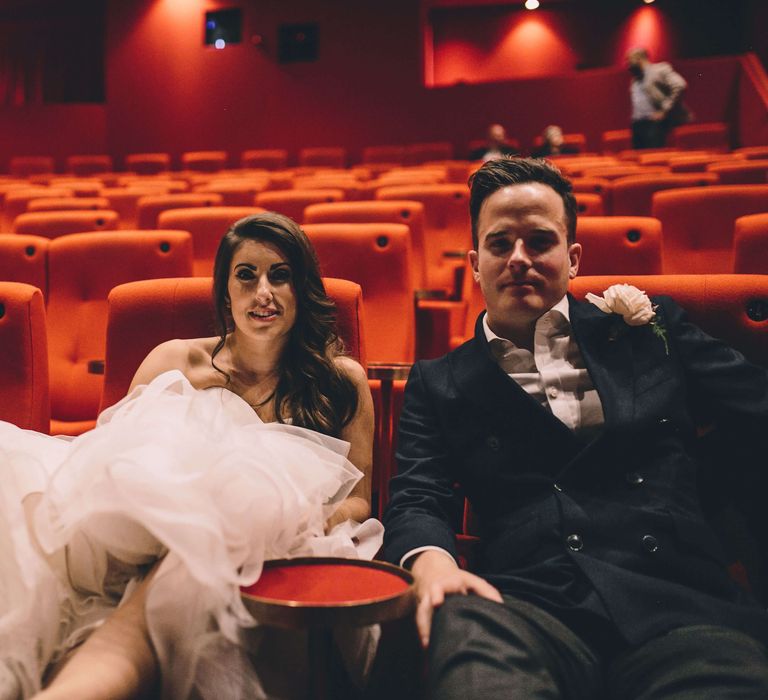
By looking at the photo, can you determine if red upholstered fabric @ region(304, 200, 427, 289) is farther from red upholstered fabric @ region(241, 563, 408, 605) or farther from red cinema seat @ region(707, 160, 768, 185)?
red upholstered fabric @ region(241, 563, 408, 605)

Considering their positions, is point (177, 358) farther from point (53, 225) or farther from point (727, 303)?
point (53, 225)

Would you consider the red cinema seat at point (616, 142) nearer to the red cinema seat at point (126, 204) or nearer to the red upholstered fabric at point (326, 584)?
the red cinema seat at point (126, 204)

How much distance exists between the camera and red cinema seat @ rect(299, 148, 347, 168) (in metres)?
6.83

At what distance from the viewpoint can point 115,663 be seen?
704 millimetres

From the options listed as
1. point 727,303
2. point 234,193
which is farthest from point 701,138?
point 727,303

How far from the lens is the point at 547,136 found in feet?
18.3

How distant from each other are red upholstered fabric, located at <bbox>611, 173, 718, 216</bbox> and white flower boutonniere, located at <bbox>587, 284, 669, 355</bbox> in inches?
63.2

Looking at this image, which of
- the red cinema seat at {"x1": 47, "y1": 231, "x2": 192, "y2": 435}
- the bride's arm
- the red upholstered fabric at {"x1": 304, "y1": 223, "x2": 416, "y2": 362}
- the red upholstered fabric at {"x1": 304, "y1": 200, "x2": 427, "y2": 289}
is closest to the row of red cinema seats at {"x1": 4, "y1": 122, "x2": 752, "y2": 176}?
the red upholstered fabric at {"x1": 304, "y1": 200, "x2": 427, "y2": 289}

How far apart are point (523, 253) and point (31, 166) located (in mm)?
6752

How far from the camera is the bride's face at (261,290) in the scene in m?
1.18

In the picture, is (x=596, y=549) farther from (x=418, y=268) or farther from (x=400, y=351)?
(x=418, y=268)

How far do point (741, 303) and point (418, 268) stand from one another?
1.20m

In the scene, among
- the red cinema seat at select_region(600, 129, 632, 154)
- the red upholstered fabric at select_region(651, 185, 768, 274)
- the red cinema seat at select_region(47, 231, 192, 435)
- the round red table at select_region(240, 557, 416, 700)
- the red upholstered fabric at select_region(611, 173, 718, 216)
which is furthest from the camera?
the red cinema seat at select_region(600, 129, 632, 154)

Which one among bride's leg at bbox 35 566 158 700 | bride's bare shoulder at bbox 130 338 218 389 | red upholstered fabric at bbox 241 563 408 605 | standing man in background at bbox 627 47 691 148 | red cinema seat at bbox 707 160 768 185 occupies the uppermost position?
standing man in background at bbox 627 47 691 148
